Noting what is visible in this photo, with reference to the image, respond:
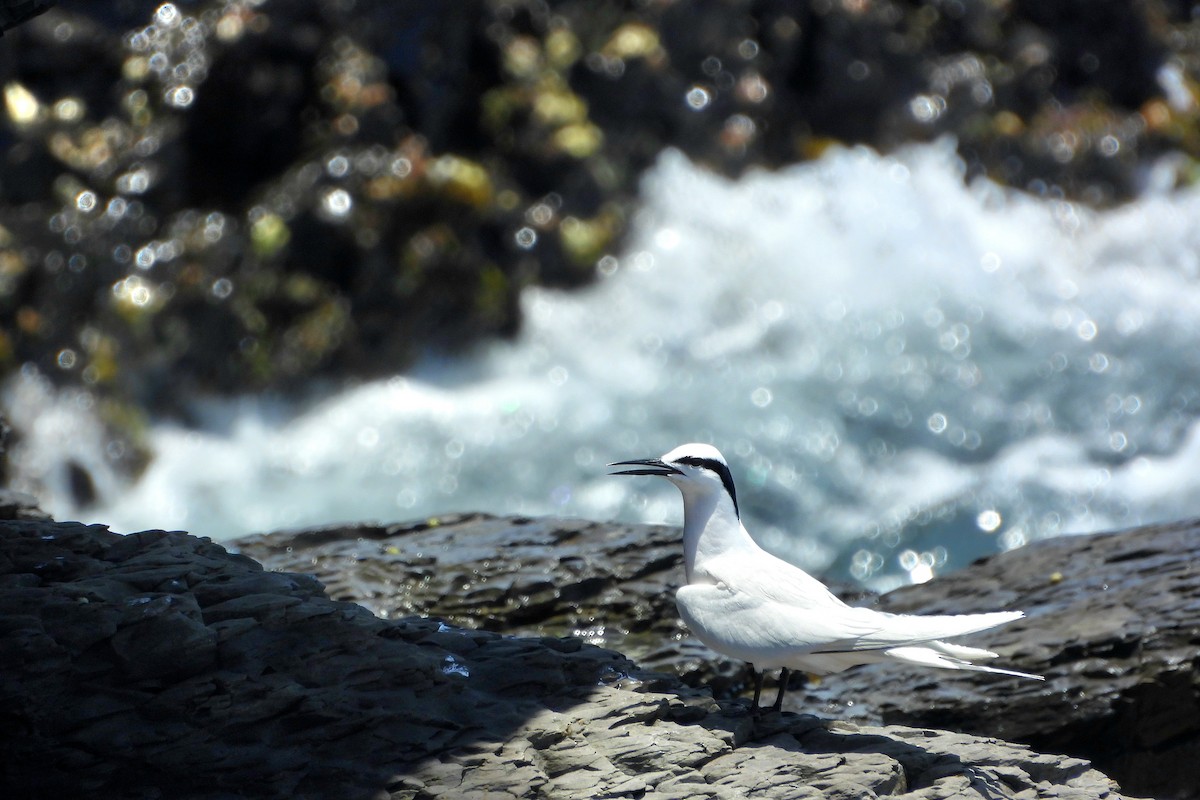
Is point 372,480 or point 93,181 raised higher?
point 93,181

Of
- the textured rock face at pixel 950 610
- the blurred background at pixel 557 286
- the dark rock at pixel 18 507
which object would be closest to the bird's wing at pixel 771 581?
the textured rock face at pixel 950 610

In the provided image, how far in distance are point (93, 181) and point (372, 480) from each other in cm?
413

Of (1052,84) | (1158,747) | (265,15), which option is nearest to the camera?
(1158,747)

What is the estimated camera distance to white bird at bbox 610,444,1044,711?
428 cm

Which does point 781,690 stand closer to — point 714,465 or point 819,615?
point 819,615

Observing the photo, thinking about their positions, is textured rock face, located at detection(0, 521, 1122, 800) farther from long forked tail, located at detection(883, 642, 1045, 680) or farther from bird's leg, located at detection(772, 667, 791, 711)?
long forked tail, located at detection(883, 642, 1045, 680)

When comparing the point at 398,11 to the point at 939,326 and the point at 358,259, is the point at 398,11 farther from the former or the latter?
the point at 939,326

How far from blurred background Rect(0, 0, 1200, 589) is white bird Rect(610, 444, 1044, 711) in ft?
18.8

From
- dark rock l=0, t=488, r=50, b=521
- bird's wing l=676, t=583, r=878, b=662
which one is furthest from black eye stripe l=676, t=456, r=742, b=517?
dark rock l=0, t=488, r=50, b=521

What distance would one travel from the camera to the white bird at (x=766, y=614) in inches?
168

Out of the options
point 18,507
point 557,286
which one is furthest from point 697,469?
point 557,286

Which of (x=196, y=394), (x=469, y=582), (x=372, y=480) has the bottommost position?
(x=469, y=582)

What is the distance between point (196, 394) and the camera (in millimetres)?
12219

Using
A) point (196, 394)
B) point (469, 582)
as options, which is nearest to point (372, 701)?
point (469, 582)
